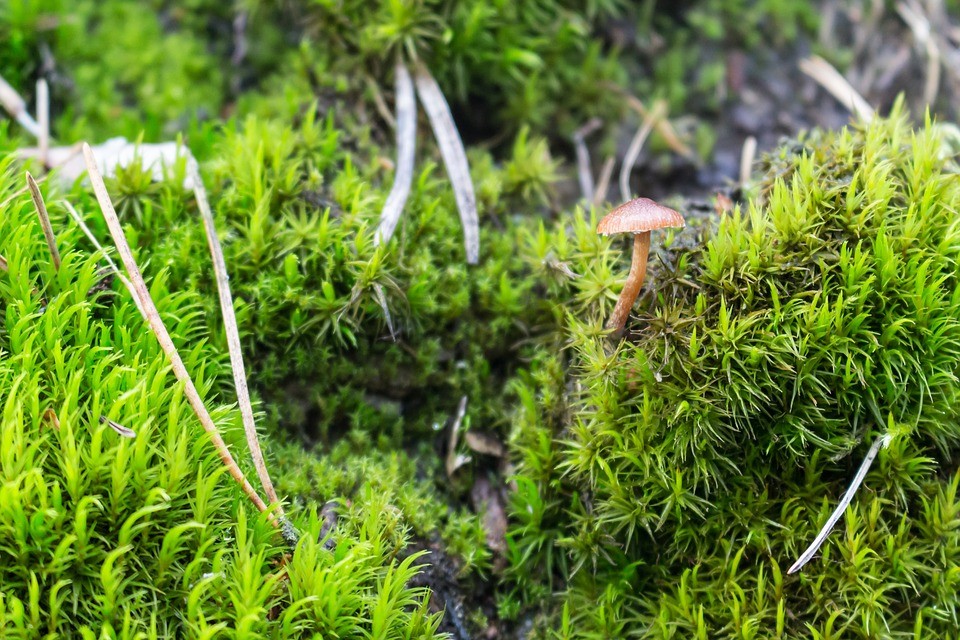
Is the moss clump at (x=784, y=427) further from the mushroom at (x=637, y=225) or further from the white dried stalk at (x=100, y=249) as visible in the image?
the white dried stalk at (x=100, y=249)

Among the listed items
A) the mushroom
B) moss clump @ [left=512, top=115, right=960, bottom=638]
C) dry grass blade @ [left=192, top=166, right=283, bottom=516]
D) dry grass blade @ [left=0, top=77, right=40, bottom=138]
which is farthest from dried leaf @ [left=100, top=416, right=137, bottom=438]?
dry grass blade @ [left=0, top=77, right=40, bottom=138]

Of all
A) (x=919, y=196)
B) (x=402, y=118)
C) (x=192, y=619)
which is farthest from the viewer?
(x=402, y=118)

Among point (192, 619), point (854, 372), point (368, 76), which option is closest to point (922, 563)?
point (854, 372)

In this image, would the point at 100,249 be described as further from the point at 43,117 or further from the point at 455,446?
the point at 455,446

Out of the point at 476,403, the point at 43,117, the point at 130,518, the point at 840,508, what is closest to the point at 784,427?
the point at 840,508

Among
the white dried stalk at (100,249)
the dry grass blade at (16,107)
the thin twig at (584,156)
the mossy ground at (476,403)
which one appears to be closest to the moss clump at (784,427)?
the mossy ground at (476,403)

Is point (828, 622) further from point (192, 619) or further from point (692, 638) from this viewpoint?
point (192, 619)
